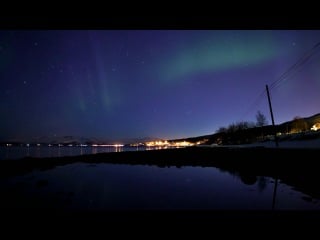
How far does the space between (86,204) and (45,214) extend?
621 centimetres

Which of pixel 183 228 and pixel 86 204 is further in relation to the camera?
pixel 86 204

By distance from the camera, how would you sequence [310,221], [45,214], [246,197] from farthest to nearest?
[246,197] < [45,214] < [310,221]

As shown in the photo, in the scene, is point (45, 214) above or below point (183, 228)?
above
